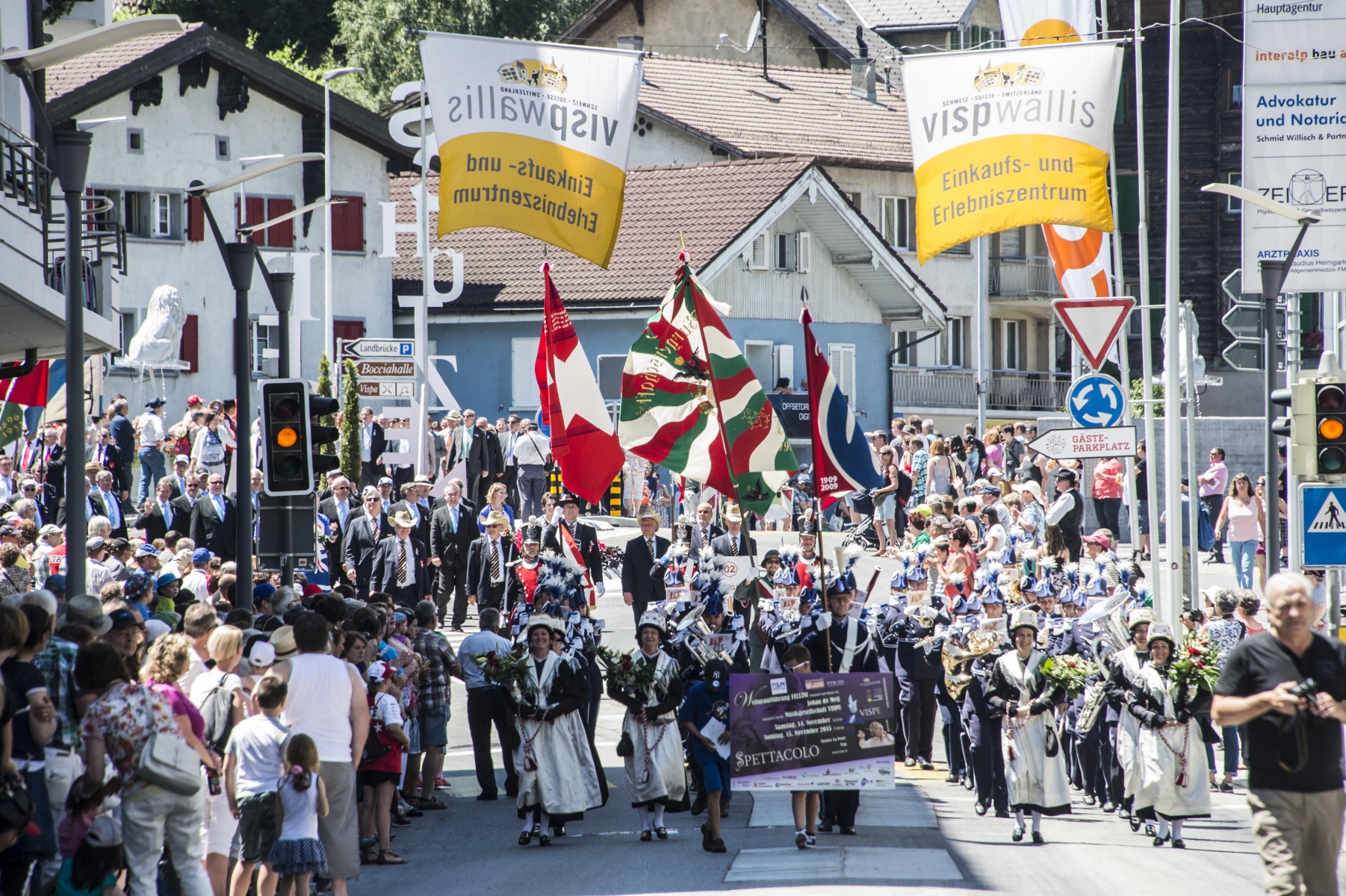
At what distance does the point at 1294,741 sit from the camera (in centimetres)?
876

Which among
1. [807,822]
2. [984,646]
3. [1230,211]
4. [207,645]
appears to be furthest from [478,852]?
[1230,211]

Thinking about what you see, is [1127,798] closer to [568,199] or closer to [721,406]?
[721,406]

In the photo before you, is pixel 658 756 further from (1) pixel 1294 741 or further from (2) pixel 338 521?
(2) pixel 338 521

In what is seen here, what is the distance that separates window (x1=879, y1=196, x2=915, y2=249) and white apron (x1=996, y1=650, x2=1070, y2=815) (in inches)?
1470

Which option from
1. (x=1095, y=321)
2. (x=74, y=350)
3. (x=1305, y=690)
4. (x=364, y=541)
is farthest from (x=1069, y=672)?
(x=364, y=541)

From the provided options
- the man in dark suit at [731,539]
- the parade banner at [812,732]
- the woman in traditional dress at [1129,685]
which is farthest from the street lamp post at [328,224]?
the woman in traditional dress at [1129,685]

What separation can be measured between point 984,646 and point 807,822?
249cm

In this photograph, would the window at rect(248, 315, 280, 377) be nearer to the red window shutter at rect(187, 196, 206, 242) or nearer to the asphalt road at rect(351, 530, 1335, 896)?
the red window shutter at rect(187, 196, 206, 242)

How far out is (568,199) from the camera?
15.6 metres

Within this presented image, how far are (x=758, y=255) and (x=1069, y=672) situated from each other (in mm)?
30741

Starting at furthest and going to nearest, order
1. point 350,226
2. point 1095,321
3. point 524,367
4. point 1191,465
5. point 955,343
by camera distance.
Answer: point 955,343
point 524,367
point 350,226
point 1191,465
point 1095,321

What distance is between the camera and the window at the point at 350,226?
139 feet

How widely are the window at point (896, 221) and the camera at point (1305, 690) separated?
43.2 metres

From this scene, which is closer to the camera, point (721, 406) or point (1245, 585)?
point (721, 406)
